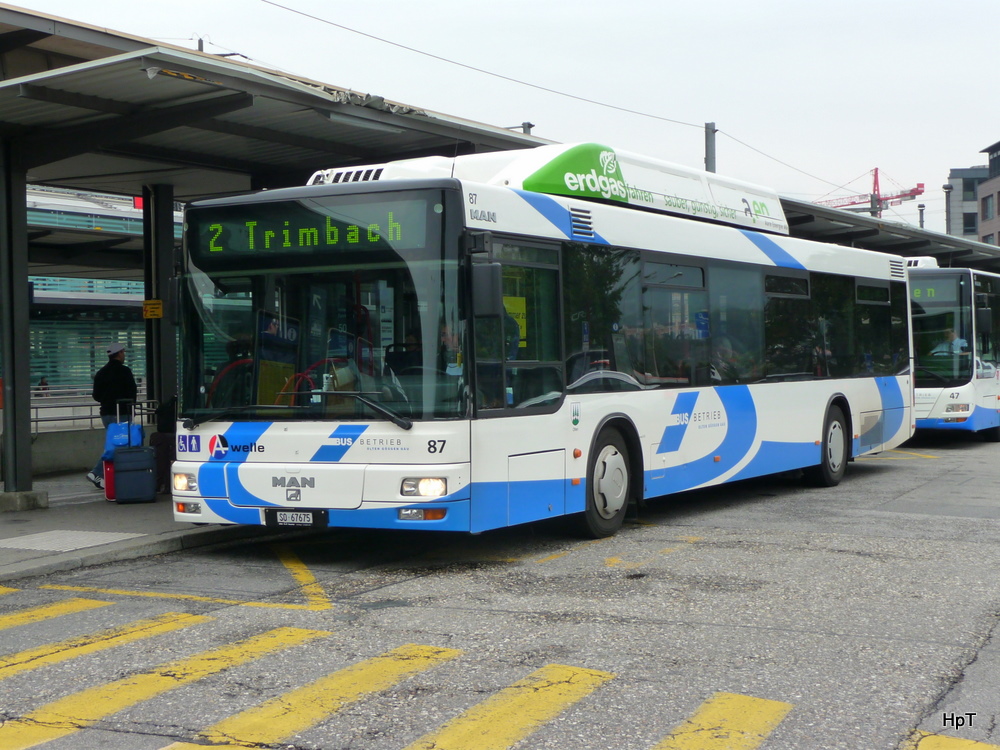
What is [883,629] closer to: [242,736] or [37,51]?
[242,736]

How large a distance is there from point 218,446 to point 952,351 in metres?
15.8

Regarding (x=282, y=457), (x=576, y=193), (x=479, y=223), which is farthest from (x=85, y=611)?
(x=576, y=193)

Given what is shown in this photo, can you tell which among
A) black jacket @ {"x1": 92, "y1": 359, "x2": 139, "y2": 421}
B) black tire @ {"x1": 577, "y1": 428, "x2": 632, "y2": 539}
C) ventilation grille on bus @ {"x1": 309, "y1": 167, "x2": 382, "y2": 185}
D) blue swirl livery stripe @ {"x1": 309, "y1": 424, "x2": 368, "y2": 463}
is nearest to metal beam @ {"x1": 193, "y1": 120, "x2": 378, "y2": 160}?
ventilation grille on bus @ {"x1": 309, "y1": 167, "x2": 382, "y2": 185}

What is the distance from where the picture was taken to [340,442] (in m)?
8.52

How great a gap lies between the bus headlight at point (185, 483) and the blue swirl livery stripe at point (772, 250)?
21.2ft

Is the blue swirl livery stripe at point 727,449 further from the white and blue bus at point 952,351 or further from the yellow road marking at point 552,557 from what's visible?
the white and blue bus at point 952,351

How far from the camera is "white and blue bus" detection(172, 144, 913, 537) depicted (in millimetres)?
8375

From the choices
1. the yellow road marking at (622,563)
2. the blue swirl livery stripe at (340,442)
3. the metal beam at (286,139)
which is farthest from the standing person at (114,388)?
the yellow road marking at (622,563)

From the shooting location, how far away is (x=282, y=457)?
870 centimetres

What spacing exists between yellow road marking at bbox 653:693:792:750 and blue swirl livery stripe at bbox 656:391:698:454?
18.5ft

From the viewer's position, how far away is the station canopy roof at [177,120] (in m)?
10.2

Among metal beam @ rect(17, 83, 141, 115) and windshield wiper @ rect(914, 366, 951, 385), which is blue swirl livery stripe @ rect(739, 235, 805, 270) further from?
windshield wiper @ rect(914, 366, 951, 385)

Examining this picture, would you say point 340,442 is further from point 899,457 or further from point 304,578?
point 899,457

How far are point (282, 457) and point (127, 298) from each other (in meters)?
23.2
